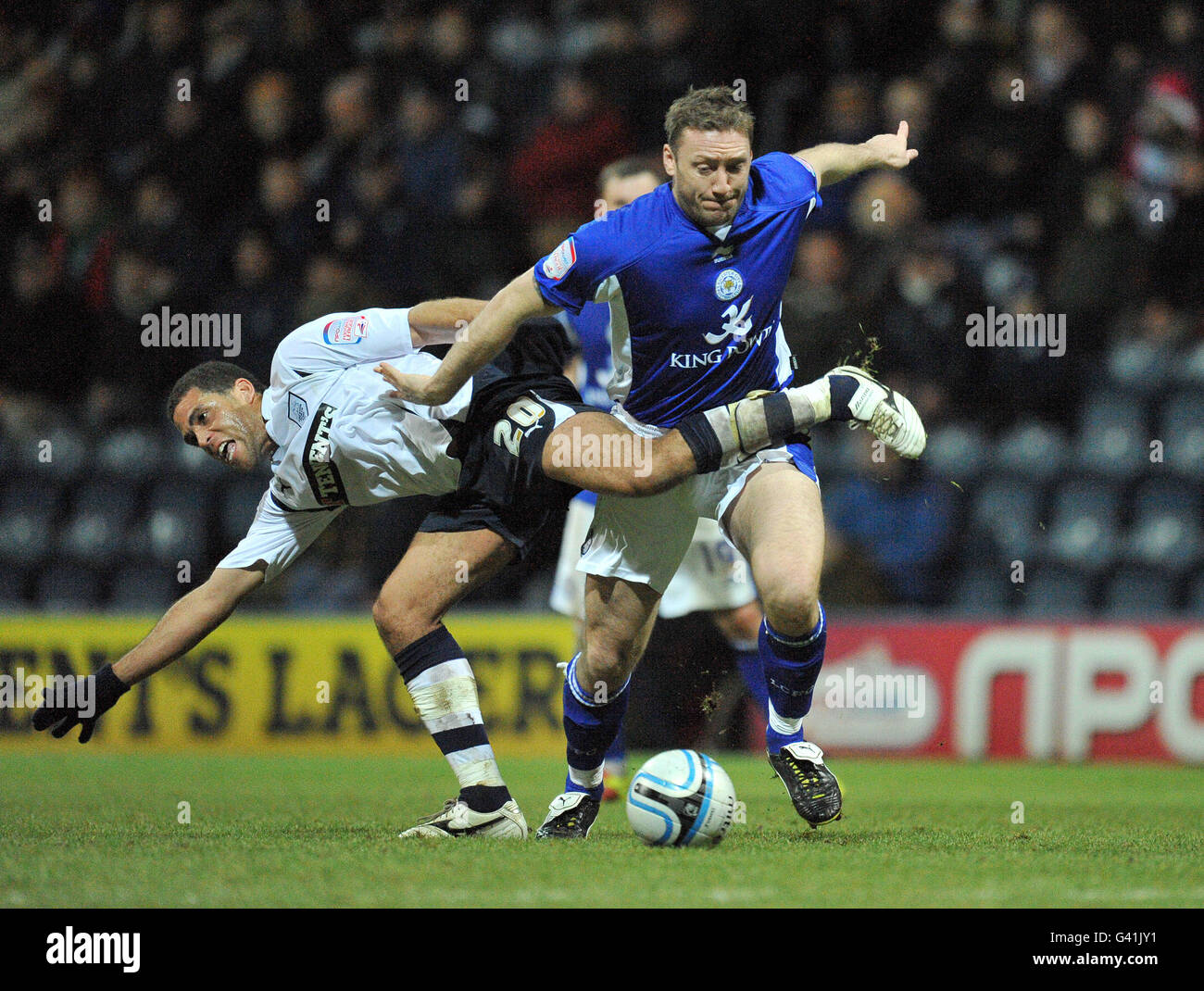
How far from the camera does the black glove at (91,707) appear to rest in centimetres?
513

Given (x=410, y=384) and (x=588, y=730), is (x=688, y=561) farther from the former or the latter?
(x=410, y=384)

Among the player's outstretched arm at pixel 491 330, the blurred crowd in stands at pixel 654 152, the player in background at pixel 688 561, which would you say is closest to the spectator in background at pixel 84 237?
the blurred crowd in stands at pixel 654 152

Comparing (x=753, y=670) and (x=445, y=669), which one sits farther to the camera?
(x=753, y=670)

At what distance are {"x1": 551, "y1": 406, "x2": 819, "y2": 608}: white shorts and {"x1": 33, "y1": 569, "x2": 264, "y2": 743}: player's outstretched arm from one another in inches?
46.9

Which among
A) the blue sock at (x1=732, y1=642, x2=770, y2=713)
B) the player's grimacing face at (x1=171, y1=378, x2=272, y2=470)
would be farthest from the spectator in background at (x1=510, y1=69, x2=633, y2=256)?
the player's grimacing face at (x1=171, y1=378, x2=272, y2=470)

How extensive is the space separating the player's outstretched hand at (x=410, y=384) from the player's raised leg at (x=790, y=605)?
99 cm

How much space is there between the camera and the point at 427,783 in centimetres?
765

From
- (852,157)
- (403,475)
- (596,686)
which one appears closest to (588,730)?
(596,686)

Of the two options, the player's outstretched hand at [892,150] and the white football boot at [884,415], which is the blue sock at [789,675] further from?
the player's outstretched hand at [892,150]

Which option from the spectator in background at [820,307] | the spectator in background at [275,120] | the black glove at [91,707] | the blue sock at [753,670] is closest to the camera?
the black glove at [91,707]

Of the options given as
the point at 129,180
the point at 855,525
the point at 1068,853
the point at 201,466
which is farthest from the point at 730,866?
the point at 129,180

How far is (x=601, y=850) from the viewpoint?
4.62m

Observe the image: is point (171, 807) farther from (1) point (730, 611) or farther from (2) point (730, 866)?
(2) point (730, 866)

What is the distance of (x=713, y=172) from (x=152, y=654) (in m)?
2.33
